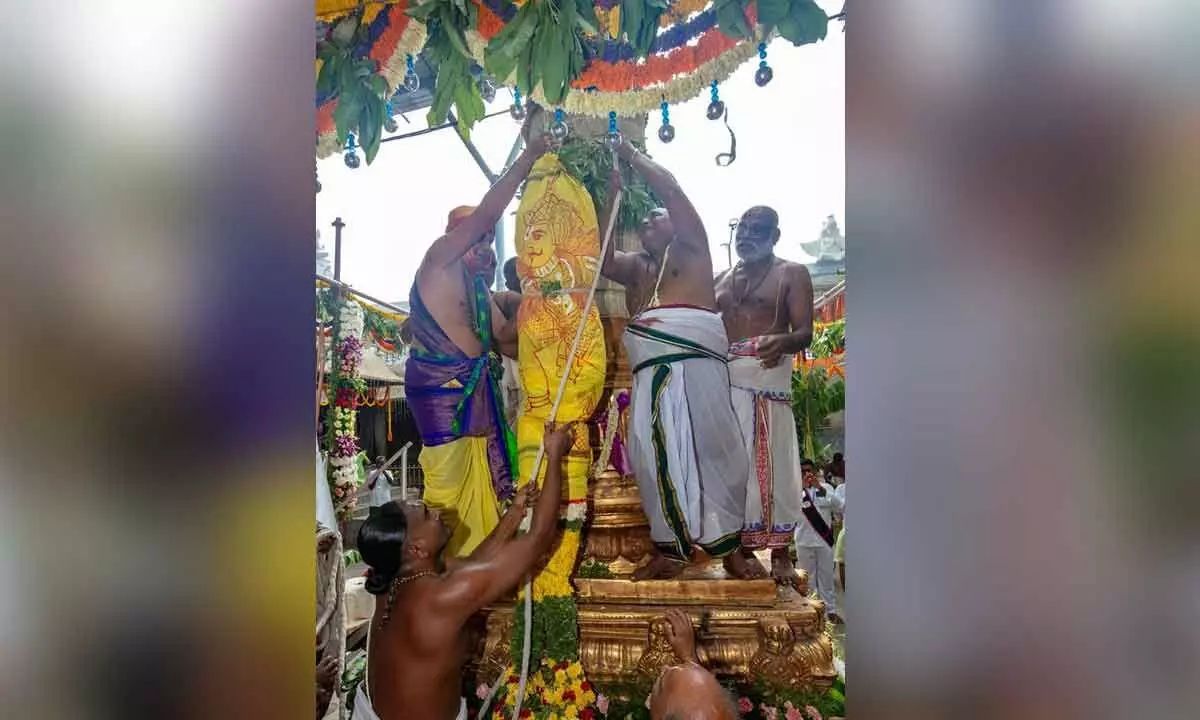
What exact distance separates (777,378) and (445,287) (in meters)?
1.12

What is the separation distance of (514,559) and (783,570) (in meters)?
0.82

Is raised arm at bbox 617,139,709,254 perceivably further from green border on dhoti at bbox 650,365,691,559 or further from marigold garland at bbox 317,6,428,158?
marigold garland at bbox 317,6,428,158

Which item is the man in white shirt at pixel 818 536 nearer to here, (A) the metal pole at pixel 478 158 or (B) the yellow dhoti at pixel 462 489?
(B) the yellow dhoti at pixel 462 489

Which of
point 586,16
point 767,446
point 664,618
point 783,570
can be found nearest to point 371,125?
point 586,16

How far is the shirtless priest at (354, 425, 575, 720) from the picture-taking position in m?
1.82

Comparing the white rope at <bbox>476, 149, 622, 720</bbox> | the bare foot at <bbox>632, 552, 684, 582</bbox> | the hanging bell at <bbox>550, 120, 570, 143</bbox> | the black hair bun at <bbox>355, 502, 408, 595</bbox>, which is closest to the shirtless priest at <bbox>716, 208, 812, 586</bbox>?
the bare foot at <bbox>632, 552, 684, 582</bbox>

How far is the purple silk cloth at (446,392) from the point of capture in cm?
203

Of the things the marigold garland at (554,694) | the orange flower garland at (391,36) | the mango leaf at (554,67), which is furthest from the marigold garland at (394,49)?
the marigold garland at (554,694)

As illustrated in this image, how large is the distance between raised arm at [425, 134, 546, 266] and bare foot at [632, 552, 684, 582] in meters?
1.18

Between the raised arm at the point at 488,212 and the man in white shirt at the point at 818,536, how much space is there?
1257 millimetres

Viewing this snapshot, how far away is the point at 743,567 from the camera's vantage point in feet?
6.01

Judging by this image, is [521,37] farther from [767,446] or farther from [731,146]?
[767,446]

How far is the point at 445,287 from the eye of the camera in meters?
2.01
